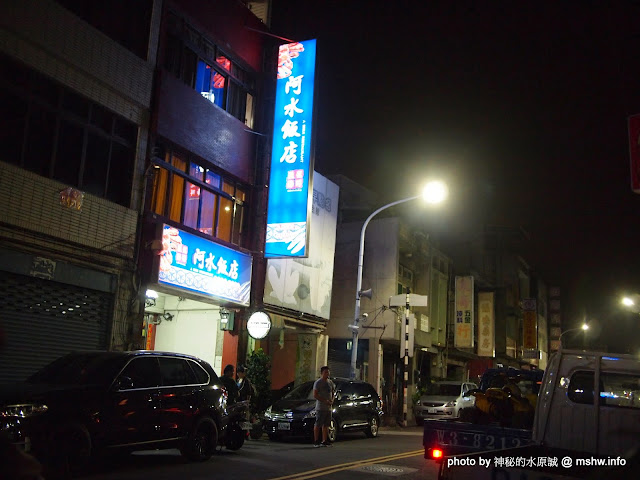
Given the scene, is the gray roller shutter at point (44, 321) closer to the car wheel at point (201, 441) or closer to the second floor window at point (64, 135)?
the second floor window at point (64, 135)

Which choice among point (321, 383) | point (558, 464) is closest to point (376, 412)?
point (321, 383)

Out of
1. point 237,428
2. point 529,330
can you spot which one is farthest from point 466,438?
point 529,330

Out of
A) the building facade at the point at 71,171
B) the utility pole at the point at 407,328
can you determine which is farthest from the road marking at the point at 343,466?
the utility pole at the point at 407,328

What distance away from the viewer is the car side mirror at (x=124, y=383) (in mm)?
9703

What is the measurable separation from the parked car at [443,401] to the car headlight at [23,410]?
1881cm

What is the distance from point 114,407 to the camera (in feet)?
30.9

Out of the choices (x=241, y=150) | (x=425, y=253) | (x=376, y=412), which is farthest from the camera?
(x=425, y=253)

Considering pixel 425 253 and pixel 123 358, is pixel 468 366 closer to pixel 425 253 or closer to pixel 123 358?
pixel 425 253

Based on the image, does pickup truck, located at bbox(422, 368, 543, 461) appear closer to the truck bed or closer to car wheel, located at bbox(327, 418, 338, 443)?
the truck bed

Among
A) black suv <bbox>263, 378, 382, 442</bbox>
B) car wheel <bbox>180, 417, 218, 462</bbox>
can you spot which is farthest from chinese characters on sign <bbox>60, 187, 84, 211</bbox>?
black suv <bbox>263, 378, 382, 442</bbox>

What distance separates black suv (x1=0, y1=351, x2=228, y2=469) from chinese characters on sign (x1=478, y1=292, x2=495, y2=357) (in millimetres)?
31174

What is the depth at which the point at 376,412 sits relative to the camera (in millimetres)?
19328

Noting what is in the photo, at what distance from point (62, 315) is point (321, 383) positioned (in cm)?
617

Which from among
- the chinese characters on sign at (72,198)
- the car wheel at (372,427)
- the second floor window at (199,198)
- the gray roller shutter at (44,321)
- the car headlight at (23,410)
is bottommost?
the car wheel at (372,427)
